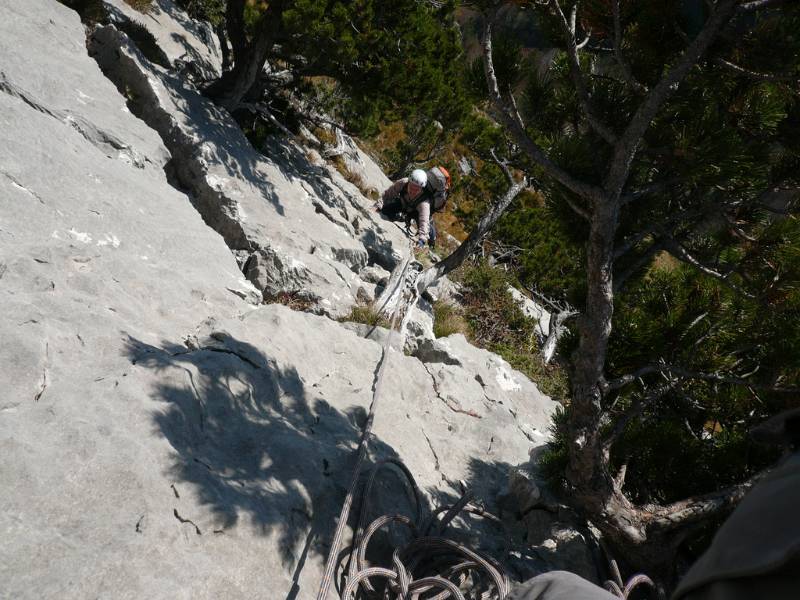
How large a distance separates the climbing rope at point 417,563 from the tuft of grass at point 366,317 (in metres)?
Result: 2.70

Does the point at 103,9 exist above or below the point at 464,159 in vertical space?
below

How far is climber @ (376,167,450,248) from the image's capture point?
783 centimetres

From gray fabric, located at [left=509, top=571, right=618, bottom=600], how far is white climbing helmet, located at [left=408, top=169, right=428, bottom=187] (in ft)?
22.3

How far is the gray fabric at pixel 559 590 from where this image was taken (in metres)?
1.27

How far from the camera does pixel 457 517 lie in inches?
133

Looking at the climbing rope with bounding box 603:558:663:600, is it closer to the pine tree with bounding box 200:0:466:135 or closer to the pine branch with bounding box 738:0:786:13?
the pine branch with bounding box 738:0:786:13

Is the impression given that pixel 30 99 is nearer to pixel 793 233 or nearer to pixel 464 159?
pixel 793 233

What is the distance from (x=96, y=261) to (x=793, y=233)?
13.0 feet

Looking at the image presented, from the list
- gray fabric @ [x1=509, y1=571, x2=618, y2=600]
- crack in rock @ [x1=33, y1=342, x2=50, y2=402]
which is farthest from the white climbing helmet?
gray fabric @ [x1=509, y1=571, x2=618, y2=600]

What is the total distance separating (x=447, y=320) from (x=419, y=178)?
2.23 metres

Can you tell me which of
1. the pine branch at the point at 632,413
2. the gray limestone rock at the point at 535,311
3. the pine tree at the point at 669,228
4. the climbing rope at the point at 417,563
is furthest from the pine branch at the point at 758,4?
the gray limestone rock at the point at 535,311

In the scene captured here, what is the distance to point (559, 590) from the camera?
1.31m

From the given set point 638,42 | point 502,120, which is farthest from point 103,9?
point 638,42

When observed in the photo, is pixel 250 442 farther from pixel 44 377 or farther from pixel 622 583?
pixel 622 583
